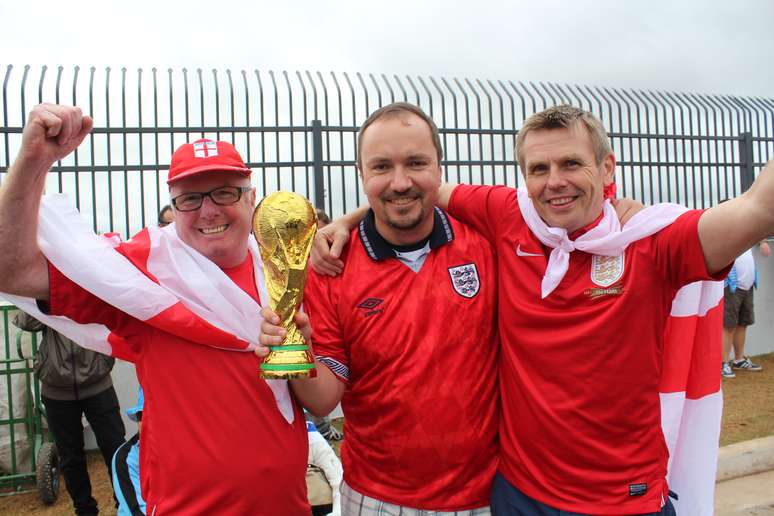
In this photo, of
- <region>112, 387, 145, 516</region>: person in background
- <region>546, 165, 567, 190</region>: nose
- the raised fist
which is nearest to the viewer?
the raised fist

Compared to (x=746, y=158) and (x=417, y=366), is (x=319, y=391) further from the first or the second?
(x=746, y=158)

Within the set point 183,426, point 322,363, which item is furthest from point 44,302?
point 322,363

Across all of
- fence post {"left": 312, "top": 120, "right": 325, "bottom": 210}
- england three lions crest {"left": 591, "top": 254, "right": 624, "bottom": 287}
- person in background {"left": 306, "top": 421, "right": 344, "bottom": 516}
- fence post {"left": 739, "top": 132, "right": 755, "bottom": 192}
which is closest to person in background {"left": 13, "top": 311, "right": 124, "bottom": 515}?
person in background {"left": 306, "top": 421, "right": 344, "bottom": 516}

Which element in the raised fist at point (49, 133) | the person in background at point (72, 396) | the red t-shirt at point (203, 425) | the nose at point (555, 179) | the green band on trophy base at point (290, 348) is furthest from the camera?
the person in background at point (72, 396)

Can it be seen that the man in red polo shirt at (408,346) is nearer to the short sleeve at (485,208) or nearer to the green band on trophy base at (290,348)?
the short sleeve at (485,208)

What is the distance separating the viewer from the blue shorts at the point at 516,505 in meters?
1.94

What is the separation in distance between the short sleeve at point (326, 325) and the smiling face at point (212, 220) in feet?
1.16

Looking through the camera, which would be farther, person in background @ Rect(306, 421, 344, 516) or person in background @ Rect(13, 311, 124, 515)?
person in background @ Rect(13, 311, 124, 515)

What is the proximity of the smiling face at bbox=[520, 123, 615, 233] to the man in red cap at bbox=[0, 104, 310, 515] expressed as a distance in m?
1.06

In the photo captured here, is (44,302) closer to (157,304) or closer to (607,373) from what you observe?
(157,304)

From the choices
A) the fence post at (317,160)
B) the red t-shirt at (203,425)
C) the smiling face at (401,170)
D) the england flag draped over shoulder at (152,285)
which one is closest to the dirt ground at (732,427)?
the fence post at (317,160)

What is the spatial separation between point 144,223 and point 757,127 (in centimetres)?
920

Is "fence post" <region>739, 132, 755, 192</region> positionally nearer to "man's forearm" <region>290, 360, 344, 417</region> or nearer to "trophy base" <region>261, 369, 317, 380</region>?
"man's forearm" <region>290, 360, 344, 417</region>

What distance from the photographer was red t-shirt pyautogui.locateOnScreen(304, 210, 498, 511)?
2018 millimetres
